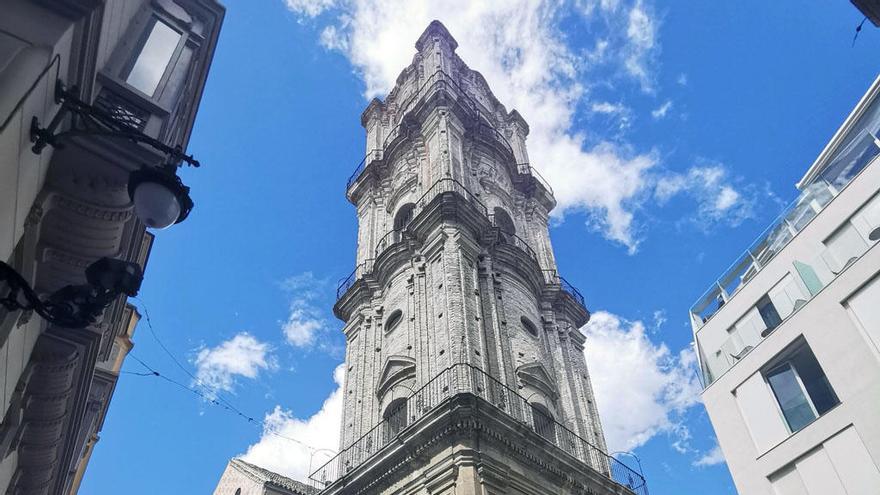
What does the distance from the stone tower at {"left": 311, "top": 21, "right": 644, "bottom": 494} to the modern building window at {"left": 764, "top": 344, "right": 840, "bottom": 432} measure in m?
5.36

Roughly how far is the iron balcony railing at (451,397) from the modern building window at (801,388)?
5.37m

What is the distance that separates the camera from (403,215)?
24.7m

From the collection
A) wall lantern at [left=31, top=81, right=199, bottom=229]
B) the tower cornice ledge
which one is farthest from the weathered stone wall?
wall lantern at [left=31, top=81, right=199, bottom=229]

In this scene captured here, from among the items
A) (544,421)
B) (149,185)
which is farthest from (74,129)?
(544,421)

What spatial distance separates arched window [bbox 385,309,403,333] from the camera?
2031 cm

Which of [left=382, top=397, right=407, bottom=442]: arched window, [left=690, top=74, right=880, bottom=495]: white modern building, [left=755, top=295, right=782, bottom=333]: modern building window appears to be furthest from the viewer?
[left=382, top=397, right=407, bottom=442]: arched window

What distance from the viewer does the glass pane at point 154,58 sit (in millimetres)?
7508

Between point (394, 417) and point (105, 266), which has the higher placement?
point (394, 417)

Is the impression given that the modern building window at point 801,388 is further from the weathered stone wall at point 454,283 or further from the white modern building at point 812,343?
the weathered stone wall at point 454,283

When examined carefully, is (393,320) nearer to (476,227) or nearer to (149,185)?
(476,227)

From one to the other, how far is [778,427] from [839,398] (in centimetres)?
198

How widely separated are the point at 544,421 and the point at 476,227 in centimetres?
706

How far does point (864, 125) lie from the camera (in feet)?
53.5

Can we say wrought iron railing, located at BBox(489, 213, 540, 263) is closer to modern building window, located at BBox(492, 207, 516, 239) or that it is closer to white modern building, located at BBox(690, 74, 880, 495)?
modern building window, located at BBox(492, 207, 516, 239)
